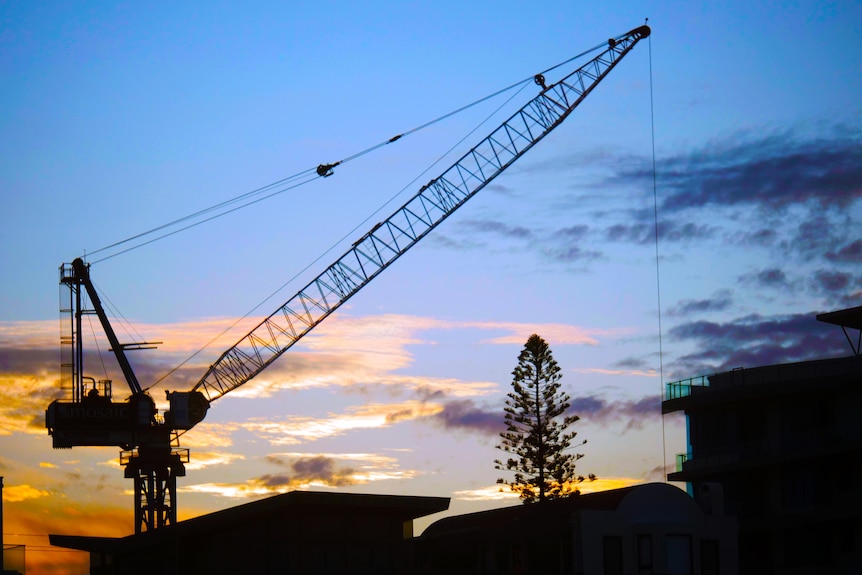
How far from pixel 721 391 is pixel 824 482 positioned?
30.7 ft

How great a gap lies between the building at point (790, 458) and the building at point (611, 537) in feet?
64.9

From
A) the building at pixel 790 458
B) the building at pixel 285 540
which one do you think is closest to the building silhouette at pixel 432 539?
the building at pixel 285 540

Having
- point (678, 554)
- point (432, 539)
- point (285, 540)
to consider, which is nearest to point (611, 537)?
point (678, 554)

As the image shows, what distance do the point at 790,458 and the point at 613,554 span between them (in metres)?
26.4

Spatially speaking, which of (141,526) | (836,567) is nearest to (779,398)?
(836,567)

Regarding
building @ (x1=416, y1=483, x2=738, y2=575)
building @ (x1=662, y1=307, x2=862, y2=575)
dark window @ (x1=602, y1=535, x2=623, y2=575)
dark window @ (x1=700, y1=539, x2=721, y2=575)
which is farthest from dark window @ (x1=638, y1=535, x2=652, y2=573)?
building @ (x1=662, y1=307, x2=862, y2=575)

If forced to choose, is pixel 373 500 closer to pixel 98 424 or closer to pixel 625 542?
pixel 625 542

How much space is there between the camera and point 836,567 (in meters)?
86.2

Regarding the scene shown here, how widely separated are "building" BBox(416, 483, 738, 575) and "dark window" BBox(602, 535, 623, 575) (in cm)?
5

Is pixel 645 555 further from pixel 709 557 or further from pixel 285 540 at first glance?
pixel 285 540

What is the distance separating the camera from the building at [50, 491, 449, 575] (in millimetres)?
58531

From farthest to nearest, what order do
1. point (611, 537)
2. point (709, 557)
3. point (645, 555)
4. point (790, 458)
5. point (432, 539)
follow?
point (790, 458) < point (432, 539) < point (709, 557) < point (645, 555) < point (611, 537)

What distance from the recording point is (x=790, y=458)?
8838 cm

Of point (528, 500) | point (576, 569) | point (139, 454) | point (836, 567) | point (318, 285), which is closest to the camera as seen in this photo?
point (576, 569)
